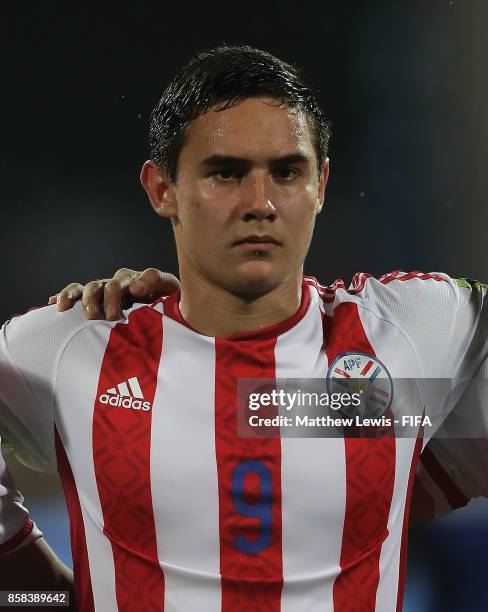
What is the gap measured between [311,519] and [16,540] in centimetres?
48

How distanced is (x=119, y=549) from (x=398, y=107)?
275 cm

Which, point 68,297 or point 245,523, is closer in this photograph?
point 245,523

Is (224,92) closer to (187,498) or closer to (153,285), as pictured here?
(153,285)

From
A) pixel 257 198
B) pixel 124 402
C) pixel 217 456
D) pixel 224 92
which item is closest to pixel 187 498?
pixel 217 456

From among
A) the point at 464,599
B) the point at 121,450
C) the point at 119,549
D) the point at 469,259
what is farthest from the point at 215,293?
the point at 469,259

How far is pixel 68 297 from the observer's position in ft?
4.28

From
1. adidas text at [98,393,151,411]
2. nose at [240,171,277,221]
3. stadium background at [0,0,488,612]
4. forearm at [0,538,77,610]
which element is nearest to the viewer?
nose at [240,171,277,221]

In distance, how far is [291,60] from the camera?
134 inches

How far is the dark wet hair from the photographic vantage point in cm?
116

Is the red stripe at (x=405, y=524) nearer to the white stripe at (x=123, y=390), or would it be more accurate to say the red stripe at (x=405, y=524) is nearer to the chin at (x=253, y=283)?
the chin at (x=253, y=283)

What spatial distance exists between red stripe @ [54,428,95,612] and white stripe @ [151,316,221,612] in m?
0.13

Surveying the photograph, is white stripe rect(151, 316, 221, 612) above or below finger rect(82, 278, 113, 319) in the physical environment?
below

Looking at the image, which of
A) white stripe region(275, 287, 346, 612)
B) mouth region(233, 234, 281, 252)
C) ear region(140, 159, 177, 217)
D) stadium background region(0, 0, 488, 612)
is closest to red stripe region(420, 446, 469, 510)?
white stripe region(275, 287, 346, 612)

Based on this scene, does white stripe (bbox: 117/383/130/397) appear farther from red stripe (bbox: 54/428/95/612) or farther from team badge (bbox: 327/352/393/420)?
team badge (bbox: 327/352/393/420)
